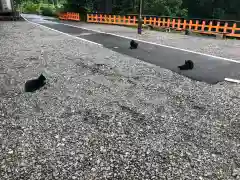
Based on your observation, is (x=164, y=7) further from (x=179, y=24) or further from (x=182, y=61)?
(x=182, y=61)

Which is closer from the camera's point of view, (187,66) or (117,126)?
(117,126)

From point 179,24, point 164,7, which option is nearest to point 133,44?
point 179,24

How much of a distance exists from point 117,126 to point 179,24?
15.1 m

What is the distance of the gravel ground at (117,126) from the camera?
3.20 m

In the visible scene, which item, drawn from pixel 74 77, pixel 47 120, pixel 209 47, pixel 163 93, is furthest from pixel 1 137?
pixel 209 47

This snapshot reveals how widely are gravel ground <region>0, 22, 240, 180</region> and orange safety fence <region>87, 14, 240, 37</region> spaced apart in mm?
9680

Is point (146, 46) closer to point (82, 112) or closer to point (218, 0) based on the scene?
point (82, 112)

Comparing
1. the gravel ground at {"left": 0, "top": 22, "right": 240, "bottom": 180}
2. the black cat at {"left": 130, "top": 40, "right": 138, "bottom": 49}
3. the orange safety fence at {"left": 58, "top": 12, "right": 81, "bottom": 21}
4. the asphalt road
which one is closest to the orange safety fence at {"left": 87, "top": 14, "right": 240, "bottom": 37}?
the orange safety fence at {"left": 58, "top": 12, "right": 81, "bottom": 21}

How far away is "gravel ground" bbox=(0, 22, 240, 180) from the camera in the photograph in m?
3.20

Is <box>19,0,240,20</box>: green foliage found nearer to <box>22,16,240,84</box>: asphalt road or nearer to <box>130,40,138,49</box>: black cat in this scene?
<box>22,16,240,84</box>: asphalt road

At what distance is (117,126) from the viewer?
4.24m

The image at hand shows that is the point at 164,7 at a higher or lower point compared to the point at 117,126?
higher

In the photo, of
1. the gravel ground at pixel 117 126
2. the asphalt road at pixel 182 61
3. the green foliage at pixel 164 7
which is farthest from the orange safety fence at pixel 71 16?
the gravel ground at pixel 117 126

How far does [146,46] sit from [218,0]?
78.4 ft
